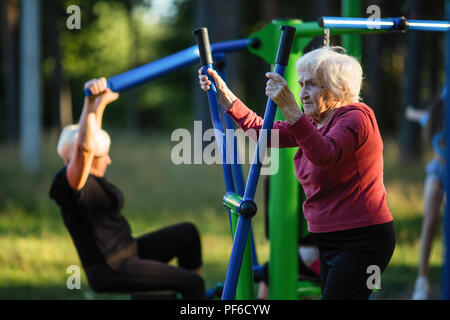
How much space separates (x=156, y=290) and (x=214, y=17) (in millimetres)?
8654

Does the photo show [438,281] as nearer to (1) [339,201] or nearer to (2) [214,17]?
(1) [339,201]

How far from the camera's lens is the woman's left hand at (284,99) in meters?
1.96

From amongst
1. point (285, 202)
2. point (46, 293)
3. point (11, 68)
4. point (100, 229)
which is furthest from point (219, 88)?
point (11, 68)

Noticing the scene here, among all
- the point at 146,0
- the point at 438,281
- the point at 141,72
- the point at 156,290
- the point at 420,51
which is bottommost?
the point at 438,281

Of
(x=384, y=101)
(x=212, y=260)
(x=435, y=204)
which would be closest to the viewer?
(x=435, y=204)

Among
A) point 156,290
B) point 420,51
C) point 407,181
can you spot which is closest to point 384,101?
point 420,51

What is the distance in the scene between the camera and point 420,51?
10.4 meters

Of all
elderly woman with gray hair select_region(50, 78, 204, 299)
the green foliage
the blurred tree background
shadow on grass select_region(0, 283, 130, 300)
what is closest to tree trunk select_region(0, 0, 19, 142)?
the blurred tree background

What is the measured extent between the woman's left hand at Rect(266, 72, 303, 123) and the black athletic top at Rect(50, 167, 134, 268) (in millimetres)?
1467

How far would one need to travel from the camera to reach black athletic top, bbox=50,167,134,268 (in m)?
3.07

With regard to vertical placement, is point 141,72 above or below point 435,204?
above

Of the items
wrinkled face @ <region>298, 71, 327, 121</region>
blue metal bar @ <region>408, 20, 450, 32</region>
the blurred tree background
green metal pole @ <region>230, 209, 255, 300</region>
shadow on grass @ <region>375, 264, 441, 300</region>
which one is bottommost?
shadow on grass @ <region>375, 264, 441, 300</region>

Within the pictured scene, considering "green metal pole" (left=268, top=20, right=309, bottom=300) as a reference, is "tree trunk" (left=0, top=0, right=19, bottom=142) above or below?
above

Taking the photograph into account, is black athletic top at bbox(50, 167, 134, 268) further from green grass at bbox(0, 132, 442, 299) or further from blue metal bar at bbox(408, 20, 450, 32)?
blue metal bar at bbox(408, 20, 450, 32)
